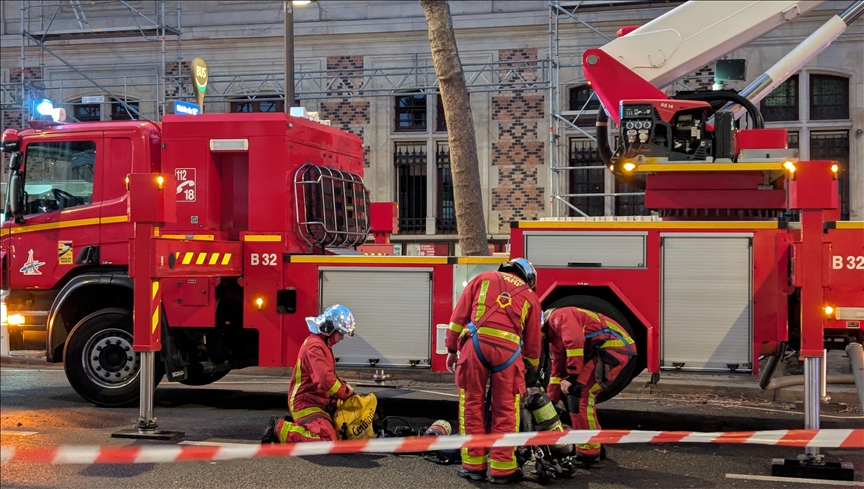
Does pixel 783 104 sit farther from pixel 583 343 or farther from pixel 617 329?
pixel 583 343

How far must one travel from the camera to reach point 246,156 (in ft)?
31.1

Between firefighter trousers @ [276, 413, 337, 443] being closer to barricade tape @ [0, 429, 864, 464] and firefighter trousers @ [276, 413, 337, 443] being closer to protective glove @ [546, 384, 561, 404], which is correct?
barricade tape @ [0, 429, 864, 464]

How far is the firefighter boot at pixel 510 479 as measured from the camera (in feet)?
21.9

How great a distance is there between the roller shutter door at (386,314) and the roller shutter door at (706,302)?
2.16m

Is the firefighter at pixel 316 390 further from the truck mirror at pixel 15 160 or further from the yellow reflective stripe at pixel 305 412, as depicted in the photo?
the truck mirror at pixel 15 160

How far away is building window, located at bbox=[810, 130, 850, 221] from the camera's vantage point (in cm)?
1781

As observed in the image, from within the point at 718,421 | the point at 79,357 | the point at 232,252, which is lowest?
the point at 718,421

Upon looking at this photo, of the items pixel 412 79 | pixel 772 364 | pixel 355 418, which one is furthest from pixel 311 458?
pixel 412 79

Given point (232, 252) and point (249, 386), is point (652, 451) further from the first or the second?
point (249, 386)

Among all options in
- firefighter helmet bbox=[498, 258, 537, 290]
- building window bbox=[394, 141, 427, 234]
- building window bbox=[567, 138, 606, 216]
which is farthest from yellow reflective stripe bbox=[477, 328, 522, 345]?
building window bbox=[394, 141, 427, 234]

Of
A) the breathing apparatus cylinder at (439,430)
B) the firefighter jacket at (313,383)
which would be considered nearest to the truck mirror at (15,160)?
the firefighter jacket at (313,383)

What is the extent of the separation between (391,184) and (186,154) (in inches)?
414

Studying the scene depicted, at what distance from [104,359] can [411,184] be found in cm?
1109

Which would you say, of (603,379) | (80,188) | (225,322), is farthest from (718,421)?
(80,188)
